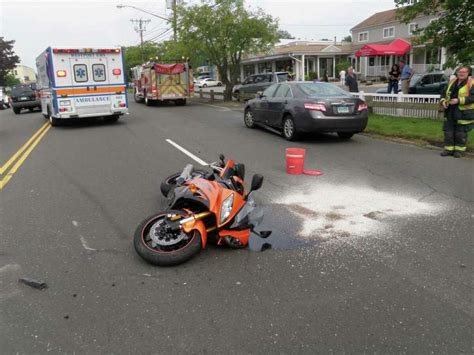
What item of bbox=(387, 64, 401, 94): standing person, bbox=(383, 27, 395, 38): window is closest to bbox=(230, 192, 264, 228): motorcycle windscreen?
bbox=(387, 64, 401, 94): standing person

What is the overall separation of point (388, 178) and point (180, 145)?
5.52m

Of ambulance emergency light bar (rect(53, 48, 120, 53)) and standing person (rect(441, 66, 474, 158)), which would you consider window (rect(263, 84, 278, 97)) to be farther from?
ambulance emergency light bar (rect(53, 48, 120, 53))

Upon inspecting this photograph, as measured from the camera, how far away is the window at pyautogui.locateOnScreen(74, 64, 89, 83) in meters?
15.4

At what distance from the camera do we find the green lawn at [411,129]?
10.4m

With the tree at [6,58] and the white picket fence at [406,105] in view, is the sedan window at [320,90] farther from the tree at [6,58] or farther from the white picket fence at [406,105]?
the tree at [6,58]

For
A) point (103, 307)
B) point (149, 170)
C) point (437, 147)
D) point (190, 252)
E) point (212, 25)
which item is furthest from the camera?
point (212, 25)

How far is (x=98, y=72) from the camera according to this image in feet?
51.9

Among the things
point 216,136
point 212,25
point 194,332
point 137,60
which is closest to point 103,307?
point 194,332

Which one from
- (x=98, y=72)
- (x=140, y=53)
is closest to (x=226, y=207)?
(x=98, y=72)

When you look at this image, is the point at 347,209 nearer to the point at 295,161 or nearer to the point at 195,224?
the point at 295,161

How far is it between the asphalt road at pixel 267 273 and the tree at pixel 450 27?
22.9ft

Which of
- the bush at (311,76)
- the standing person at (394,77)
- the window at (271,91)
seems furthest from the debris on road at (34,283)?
the bush at (311,76)

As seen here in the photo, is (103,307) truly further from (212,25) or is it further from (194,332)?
(212,25)

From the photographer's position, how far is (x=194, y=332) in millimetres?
3119
